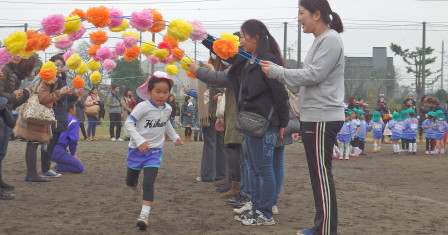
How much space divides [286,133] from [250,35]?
123cm

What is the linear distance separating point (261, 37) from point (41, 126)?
13.2 ft

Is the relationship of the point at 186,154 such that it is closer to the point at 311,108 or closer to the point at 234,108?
the point at 234,108

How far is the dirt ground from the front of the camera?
18.5ft

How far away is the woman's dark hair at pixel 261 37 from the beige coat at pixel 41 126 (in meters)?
3.66

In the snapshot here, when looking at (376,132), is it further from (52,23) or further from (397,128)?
(52,23)

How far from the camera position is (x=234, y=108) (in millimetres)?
6766

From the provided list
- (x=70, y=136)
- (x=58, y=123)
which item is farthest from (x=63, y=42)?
(x=70, y=136)

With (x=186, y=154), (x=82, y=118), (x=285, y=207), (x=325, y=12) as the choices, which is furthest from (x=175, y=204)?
(x=82, y=118)

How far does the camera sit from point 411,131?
16531 millimetres

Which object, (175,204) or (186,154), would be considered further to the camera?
(186,154)

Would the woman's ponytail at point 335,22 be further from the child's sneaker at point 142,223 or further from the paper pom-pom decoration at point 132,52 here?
the paper pom-pom decoration at point 132,52

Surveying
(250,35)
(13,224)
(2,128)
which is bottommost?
(13,224)

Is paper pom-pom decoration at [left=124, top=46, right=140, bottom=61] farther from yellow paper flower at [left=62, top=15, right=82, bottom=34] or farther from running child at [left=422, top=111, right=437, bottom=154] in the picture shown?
running child at [left=422, top=111, right=437, bottom=154]

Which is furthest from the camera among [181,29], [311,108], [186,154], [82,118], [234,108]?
[82,118]
